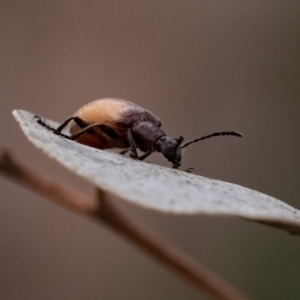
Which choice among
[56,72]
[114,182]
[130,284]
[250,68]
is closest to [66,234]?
[130,284]

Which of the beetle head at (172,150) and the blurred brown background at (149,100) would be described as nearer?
the beetle head at (172,150)

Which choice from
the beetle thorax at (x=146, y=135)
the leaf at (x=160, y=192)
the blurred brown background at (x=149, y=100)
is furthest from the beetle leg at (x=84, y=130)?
the blurred brown background at (x=149, y=100)

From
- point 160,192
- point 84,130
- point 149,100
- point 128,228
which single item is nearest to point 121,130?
point 84,130

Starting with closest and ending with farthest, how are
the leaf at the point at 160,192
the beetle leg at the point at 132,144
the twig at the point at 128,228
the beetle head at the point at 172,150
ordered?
the leaf at the point at 160,192 < the twig at the point at 128,228 < the beetle leg at the point at 132,144 < the beetle head at the point at 172,150

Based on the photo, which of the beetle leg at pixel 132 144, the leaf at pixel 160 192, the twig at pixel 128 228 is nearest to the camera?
the leaf at pixel 160 192

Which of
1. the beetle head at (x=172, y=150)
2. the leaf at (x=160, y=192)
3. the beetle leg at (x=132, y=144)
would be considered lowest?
the beetle head at (x=172, y=150)

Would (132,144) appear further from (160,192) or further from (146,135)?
(160,192)

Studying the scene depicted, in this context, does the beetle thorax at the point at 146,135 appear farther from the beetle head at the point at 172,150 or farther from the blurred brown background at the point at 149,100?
the blurred brown background at the point at 149,100

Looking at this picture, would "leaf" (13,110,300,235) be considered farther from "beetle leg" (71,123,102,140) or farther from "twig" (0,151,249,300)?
"beetle leg" (71,123,102,140)
